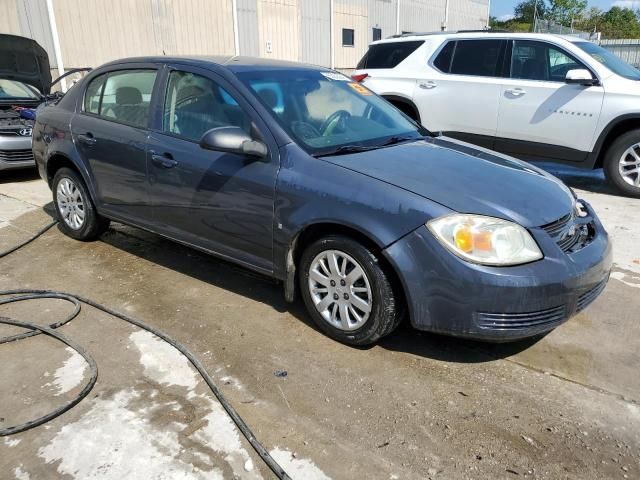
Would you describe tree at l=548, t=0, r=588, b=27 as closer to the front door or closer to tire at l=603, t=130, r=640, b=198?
tire at l=603, t=130, r=640, b=198

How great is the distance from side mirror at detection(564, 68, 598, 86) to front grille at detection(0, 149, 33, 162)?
6.97m

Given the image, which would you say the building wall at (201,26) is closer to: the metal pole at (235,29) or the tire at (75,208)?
the metal pole at (235,29)

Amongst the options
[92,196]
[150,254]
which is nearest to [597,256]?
[150,254]

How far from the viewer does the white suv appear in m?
6.37

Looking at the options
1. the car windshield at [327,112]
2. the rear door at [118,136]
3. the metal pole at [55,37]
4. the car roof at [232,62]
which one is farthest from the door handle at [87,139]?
the metal pole at [55,37]

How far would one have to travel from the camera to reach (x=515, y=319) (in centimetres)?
282

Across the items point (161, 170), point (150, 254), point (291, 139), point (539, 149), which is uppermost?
point (291, 139)

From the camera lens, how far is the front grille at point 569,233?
9.76ft

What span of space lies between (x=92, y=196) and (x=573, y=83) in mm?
5405

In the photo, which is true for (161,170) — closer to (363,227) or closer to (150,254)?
(150,254)

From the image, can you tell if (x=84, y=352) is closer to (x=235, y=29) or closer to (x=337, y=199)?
(x=337, y=199)

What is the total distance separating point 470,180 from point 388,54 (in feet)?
18.0

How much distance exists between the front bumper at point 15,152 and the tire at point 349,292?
18.9ft

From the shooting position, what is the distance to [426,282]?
2836 mm
